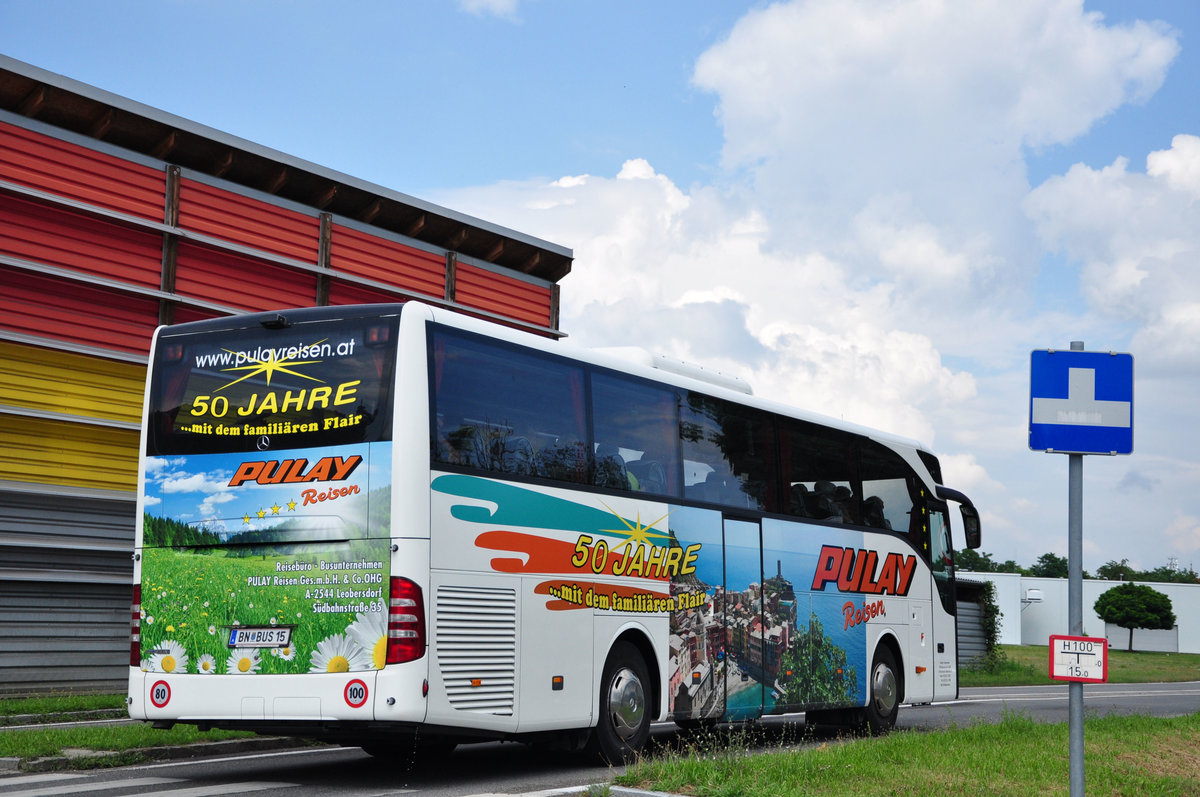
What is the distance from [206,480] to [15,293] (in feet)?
32.2

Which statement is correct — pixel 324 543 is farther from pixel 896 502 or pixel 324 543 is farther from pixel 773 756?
pixel 896 502

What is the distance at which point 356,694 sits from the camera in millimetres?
9469

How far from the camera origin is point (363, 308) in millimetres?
10172

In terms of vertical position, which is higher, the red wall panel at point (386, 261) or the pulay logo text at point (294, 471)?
the red wall panel at point (386, 261)

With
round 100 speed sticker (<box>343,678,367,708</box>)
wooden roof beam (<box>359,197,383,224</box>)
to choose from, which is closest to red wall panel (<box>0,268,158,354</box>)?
wooden roof beam (<box>359,197,383,224</box>)

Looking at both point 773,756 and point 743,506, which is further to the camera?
point 743,506

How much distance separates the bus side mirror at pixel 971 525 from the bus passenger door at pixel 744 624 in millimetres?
5685

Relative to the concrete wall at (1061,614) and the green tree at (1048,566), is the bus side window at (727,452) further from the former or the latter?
the green tree at (1048,566)

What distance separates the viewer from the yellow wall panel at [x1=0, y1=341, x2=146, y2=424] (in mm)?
18453

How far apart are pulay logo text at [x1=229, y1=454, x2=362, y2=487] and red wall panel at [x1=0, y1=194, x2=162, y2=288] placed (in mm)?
10068

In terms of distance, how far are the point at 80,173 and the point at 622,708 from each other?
1231 cm

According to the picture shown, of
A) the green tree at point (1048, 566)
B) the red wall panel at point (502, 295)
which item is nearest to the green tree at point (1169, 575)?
the green tree at point (1048, 566)

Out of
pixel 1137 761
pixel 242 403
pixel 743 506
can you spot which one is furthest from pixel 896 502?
pixel 242 403

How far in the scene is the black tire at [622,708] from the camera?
11.6 m
